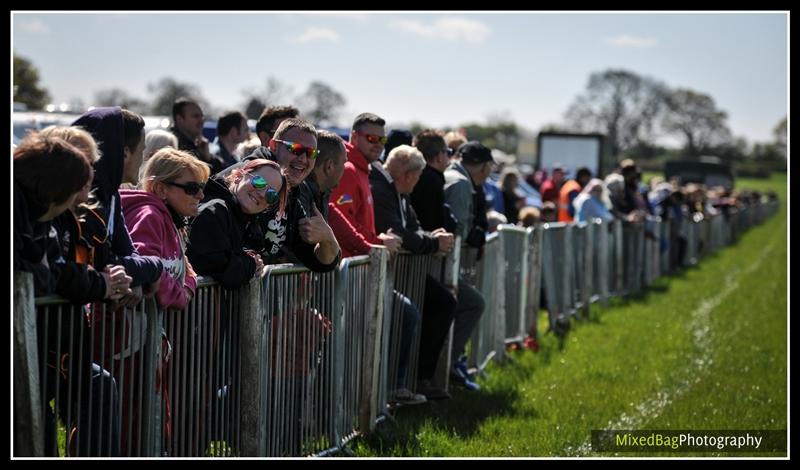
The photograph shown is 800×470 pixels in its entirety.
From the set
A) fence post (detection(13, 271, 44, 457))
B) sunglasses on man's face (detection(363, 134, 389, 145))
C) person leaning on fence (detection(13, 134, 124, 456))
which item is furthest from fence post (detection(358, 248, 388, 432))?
fence post (detection(13, 271, 44, 457))

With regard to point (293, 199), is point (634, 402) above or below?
below

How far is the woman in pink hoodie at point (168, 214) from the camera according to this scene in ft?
17.8

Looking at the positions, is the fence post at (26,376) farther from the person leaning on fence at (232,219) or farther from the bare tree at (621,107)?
the bare tree at (621,107)

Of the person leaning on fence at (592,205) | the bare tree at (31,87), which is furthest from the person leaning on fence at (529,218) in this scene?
the bare tree at (31,87)

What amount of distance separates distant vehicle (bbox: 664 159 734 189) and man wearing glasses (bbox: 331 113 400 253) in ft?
203

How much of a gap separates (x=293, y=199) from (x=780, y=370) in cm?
725

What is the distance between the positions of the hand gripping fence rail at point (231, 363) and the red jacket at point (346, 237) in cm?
13

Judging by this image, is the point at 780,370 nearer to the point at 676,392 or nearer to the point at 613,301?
the point at 676,392

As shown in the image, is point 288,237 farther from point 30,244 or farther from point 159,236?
point 30,244

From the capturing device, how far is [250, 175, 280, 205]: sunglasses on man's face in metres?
6.21

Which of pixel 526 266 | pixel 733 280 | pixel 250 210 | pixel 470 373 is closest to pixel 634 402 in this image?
pixel 470 373

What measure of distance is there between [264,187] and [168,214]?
0.67 metres
